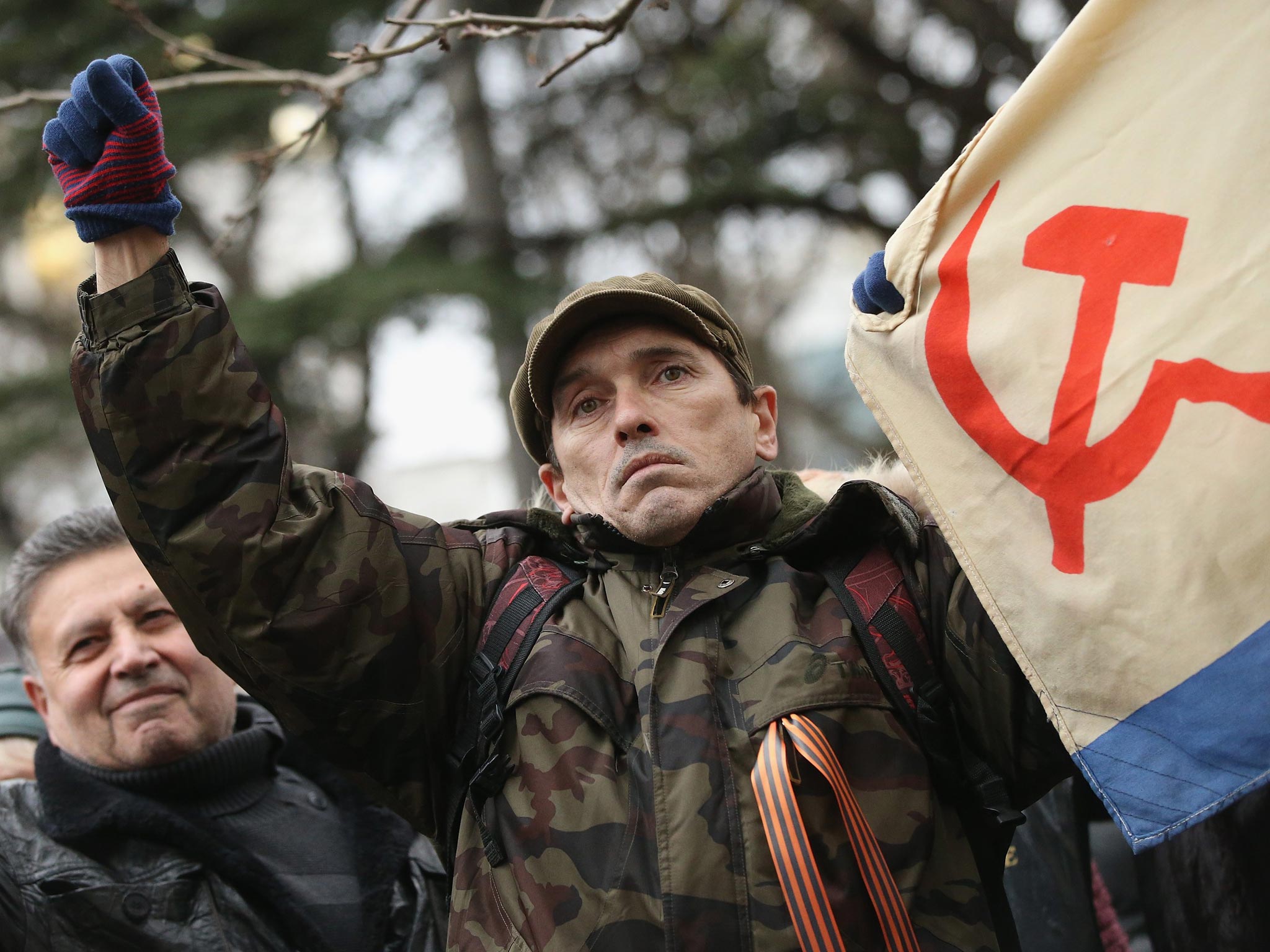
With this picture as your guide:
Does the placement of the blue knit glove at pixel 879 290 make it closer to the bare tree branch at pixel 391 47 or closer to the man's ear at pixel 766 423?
the man's ear at pixel 766 423

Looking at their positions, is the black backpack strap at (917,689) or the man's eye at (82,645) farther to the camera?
the man's eye at (82,645)

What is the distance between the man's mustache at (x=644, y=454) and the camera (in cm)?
224

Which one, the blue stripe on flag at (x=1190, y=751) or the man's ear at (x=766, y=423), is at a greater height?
the man's ear at (x=766, y=423)

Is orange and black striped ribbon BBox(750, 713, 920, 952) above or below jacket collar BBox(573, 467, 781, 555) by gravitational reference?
below

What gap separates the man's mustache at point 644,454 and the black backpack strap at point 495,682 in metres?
0.21

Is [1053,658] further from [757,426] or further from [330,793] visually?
[330,793]

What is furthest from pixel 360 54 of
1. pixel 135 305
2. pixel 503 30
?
pixel 135 305

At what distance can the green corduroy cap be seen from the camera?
2.33m

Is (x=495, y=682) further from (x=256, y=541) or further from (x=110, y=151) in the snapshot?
(x=110, y=151)

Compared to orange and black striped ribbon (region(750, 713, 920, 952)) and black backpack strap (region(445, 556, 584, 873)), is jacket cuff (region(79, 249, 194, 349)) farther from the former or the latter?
orange and black striped ribbon (region(750, 713, 920, 952))

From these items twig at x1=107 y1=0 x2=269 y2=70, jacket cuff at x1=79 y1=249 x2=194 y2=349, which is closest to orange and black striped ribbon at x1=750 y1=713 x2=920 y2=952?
jacket cuff at x1=79 y1=249 x2=194 y2=349

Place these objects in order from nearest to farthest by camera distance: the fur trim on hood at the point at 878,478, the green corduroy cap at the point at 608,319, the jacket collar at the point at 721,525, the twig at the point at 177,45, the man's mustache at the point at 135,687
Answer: the jacket collar at the point at 721,525, the green corduroy cap at the point at 608,319, the fur trim on hood at the point at 878,478, the man's mustache at the point at 135,687, the twig at the point at 177,45

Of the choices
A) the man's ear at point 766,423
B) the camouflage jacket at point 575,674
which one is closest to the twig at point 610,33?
the man's ear at point 766,423

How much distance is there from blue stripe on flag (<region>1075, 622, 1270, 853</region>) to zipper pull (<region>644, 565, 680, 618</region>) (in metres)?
0.73
